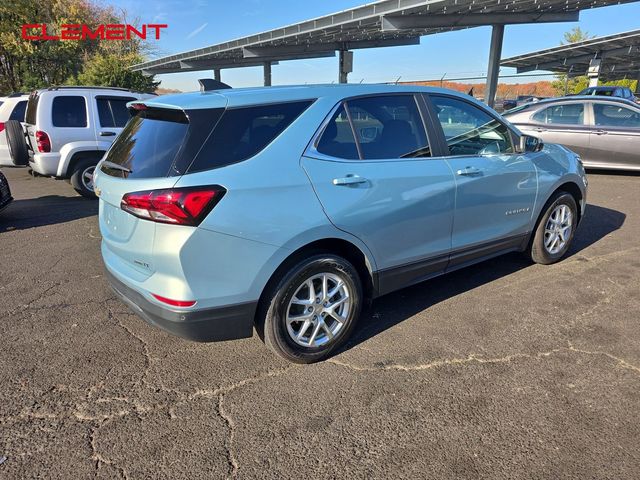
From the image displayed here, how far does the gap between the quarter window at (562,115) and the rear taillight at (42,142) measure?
995cm

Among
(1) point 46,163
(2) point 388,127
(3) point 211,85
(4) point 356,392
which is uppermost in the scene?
(3) point 211,85

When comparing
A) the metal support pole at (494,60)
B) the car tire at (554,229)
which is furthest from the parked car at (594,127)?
the metal support pole at (494,60)

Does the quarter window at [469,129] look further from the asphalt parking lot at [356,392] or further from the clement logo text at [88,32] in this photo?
the clement logo text at [88,32]

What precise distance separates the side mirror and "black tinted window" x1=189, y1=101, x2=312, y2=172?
7.74 feet

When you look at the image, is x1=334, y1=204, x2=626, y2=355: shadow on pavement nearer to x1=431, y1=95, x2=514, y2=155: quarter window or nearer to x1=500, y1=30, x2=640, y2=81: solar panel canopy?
x1=431, y1=95, x2=514, y2=155: quarter window

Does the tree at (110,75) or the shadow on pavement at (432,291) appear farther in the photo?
the tree at (110,75)

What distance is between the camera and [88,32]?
84.4 feet

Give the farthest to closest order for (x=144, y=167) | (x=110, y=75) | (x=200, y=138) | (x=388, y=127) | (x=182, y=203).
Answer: (x=110, y=75), (x=388, y=127), (x=144, y=167), (x=200, y=138), (x=182, y=203)

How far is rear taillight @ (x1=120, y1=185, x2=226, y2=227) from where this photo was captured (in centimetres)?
A: 237

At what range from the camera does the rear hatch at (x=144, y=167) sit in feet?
8.18

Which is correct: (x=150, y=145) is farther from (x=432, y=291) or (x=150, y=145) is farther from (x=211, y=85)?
(x=432, y=291)

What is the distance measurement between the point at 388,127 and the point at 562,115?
27.6ft

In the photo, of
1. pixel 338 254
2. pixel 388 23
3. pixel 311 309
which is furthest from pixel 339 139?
pixel 388 23

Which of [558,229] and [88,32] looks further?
[88,32]
